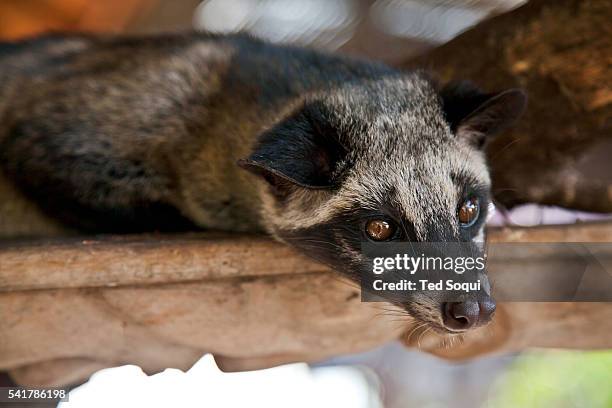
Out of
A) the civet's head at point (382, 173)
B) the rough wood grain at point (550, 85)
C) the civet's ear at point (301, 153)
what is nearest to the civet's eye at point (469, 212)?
the civet's head at point (382, 173)

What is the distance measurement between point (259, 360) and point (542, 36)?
2.01m

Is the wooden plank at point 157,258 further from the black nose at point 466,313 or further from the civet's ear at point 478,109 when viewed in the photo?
the black nose at point 466,313

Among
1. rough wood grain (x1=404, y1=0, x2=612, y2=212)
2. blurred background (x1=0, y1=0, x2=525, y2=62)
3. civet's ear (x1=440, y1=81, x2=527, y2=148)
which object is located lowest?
civet's ear (x1=440, y1=81, x2=527, y2=148)

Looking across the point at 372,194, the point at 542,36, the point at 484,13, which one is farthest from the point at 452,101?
the point at 484,13

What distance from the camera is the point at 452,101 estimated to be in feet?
8.73

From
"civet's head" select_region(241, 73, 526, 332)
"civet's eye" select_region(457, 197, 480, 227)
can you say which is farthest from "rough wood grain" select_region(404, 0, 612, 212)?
"civet's eye" select_region(457, 197, 480, 227)

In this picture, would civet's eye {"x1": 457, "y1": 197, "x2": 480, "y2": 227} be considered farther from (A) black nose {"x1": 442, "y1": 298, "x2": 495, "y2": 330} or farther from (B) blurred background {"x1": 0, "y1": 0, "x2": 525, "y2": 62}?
(B) blurred background {"x1": 0, "y1": 0, "x2": 525, "y2": 62}

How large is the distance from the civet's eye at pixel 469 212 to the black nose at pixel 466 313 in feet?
1.18

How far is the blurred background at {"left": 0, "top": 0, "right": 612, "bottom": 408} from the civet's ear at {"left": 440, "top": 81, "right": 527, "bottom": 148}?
1.35 meters

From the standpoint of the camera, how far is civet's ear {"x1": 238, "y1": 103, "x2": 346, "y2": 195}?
7.07 feet

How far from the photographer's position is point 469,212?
94.7 inches

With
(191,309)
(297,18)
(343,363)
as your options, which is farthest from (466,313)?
(297,18)

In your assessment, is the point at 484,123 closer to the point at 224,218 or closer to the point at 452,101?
the point at 452,101

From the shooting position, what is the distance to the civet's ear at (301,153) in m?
2.15
